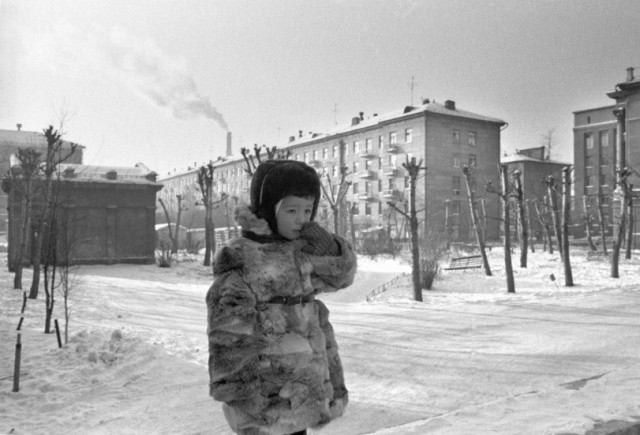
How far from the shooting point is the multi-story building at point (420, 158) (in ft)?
141

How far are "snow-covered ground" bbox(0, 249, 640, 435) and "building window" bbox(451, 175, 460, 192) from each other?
94.9 feet

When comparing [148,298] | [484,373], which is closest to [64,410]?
[484,373]

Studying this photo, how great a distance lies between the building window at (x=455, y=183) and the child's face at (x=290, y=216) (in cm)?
4354

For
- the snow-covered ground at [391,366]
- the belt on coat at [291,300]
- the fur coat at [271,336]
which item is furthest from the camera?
the snow-covered ground at [391,366]

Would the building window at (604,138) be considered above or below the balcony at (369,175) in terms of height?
above

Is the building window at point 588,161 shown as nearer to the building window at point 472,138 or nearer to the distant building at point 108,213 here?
the building window at point 472,138

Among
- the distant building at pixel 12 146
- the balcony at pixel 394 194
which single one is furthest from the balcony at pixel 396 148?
the distant building at pixel 12 146

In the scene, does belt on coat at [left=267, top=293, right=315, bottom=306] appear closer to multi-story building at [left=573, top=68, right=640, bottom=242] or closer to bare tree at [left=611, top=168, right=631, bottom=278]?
bare tree at [left=611, top=168, right=631, bottom=278]

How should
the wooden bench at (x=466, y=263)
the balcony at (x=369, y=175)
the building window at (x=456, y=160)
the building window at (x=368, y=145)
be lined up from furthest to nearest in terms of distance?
the building window at (x=368, y=145)
the balcony at (x=369, y=175)
the building window at (x=456, y=160)
the wooden bench at (x=466, y=263)

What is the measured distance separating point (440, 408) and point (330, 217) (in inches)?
1526

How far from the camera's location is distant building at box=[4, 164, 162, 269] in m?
23.2

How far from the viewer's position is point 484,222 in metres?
41.5

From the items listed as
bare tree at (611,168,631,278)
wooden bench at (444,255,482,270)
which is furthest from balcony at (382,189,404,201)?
bare tree at (611,168,631,278)

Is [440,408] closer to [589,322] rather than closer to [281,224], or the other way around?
[281,224]
